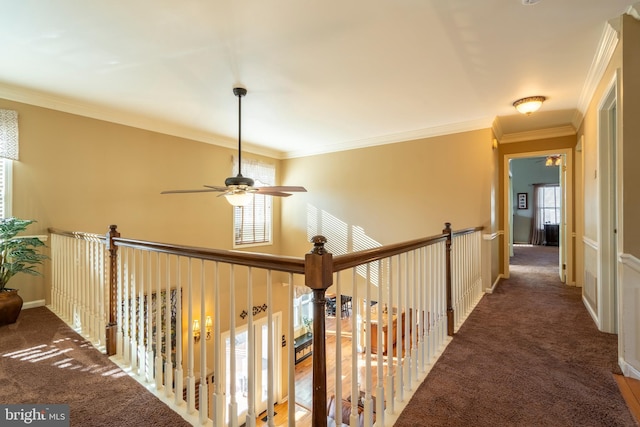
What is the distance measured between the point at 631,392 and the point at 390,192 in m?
3.72

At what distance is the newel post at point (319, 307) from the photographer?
3.89ft

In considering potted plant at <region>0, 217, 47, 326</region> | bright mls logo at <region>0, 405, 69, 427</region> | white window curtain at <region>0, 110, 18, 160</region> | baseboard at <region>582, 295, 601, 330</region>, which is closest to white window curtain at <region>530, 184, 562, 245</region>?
baseboard at <region>582, 295, 601, 330</region>

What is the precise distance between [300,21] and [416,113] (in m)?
2.41

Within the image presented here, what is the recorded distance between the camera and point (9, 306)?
9.27 ft

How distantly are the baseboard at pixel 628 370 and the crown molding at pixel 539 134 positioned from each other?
392 cm

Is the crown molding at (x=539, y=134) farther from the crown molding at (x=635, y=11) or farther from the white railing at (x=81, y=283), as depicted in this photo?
the white railing at (x=81, y=283)

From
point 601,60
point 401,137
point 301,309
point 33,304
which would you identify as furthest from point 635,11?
point 301,309

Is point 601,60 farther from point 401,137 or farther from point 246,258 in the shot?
point 246,258

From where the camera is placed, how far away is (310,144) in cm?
581

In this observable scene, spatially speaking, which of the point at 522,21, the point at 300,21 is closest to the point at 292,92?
the point at 300,21

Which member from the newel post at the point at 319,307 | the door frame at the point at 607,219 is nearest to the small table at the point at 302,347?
the door frame at the point at 607,219

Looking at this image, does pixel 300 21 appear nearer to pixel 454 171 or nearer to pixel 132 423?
pixel 132 423

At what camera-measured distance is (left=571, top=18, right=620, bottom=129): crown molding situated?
2.23 meters

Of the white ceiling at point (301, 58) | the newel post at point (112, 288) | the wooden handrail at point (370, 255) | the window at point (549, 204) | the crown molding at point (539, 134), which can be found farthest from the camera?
the window at point (549, 204)
